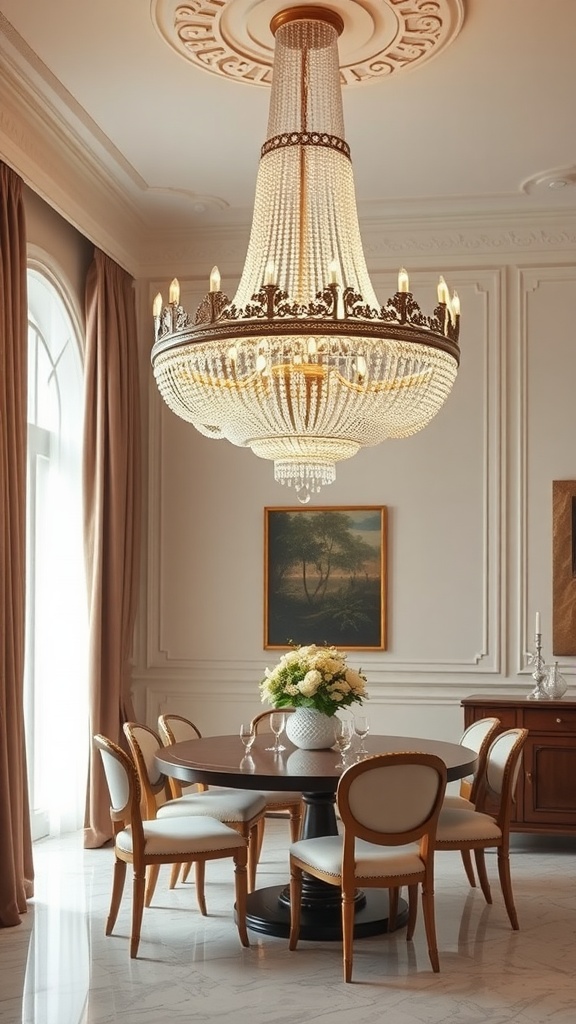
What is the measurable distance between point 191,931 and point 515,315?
14.1 ft

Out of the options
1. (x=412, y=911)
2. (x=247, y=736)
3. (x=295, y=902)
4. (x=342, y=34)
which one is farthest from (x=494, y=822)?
(x=342, y=34)

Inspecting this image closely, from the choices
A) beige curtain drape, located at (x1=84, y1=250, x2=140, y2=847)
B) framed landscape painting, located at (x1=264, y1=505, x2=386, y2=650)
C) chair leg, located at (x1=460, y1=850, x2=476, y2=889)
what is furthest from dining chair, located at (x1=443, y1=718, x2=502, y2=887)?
beige curtain drape, located at (x1=84, y1=250, x2=140, y2=847)

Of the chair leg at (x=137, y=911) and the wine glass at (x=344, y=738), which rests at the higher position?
the wine glass at (x=344, y=738)

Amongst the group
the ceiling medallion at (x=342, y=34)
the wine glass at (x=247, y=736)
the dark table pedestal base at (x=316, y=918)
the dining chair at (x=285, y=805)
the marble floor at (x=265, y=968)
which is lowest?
the marble floor at (x=265, y=968)

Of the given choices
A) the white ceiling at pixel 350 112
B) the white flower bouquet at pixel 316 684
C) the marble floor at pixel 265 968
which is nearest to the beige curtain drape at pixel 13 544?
the marble floor at pixel 265 968

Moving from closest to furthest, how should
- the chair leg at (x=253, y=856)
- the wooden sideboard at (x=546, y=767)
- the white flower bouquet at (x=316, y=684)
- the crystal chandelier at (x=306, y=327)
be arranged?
the crystal chandelier at (x=306, y=327), the white flower bouquet at (x=316, y=684), the chair leg at (x=253, y=856), the wooden sideboard at (x=546, y=767)

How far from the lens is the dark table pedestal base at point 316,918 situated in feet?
15.3

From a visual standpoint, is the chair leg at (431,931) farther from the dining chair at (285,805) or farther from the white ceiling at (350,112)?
the white ceiling at (350,112)

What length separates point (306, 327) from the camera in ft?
13.2

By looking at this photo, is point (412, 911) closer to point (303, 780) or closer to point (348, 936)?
point (348, 936)

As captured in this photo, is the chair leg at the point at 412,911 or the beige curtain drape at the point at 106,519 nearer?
the chair leg at the point at 412,911

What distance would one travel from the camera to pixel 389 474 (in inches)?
288

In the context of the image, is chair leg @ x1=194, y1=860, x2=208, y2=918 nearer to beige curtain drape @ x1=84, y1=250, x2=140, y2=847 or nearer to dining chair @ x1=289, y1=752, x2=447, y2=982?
dining chair @ x1=289, y1=752, x2=447, y2=982

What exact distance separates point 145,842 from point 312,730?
3.09 feet
